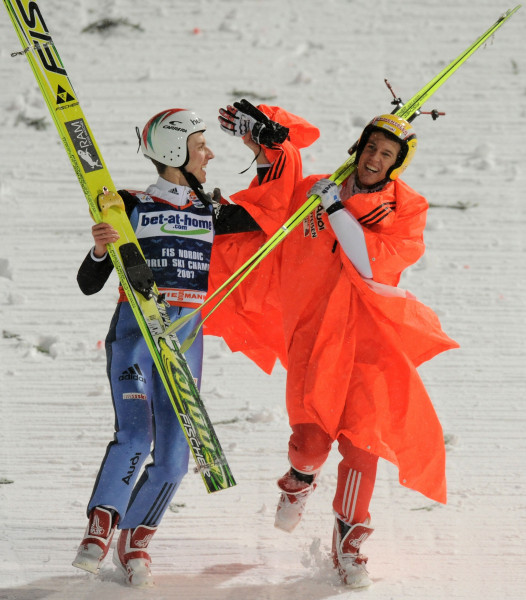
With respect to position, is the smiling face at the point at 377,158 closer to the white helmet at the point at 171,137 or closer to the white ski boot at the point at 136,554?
the white helmet at the point at 171,137

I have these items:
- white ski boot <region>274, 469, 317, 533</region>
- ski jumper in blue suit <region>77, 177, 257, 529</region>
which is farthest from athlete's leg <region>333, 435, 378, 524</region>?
ski jumper in blue suit <region>77, 177, 257, 529</region>

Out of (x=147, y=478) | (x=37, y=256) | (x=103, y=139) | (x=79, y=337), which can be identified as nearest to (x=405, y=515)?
(x=147, y=478)

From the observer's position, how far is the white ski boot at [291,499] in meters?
3.54

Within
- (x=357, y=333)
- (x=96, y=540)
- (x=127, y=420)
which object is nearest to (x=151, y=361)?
(x=127, y=420)

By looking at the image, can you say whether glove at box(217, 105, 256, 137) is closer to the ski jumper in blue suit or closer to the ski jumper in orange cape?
the ski jumper in orange cape

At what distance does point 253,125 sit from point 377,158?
45cm

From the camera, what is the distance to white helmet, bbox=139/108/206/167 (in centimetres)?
344

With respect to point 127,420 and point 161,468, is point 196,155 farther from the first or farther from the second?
point 161,468

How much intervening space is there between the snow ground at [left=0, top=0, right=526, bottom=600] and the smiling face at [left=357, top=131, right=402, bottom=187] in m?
1.27

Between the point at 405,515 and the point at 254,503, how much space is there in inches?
23.1

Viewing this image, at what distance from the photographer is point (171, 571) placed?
3.62 m

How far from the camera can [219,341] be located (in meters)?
5.43

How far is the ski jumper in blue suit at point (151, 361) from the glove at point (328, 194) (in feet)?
1.22

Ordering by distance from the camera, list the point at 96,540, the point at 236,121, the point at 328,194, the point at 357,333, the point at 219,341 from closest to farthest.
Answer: the point at 96,540 → the point at 328,194 → the point at 357,333 → the point at 236,121 → the point at 219,341
